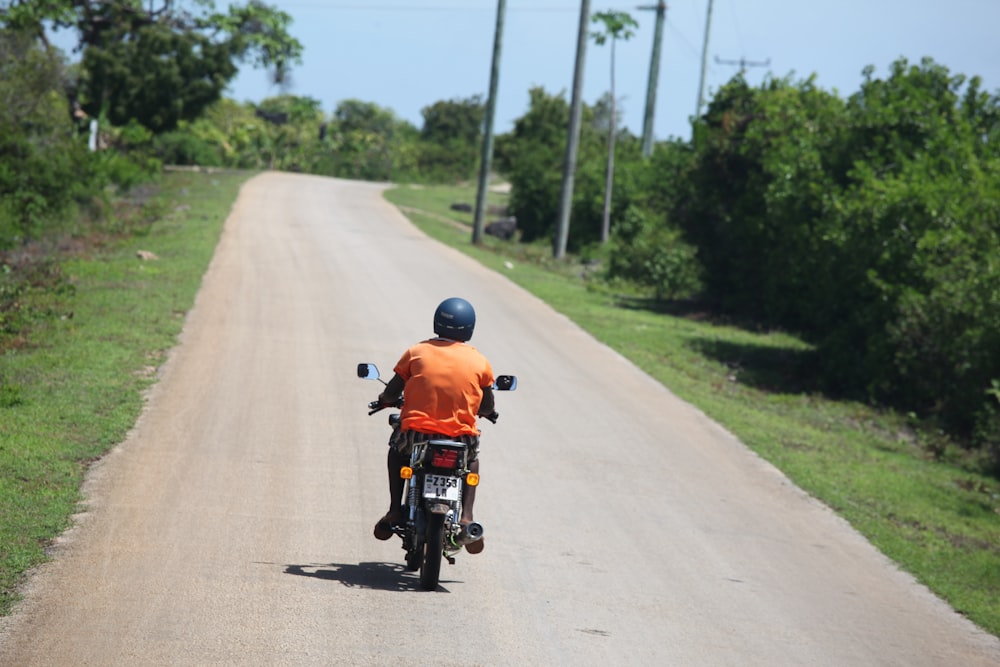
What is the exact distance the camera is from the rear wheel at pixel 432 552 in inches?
289

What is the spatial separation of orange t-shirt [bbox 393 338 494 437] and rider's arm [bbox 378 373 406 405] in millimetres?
131

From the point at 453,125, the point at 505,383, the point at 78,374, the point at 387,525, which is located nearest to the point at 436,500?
the point at 387,525

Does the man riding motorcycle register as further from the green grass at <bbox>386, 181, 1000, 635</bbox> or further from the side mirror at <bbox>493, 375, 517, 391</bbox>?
the green grass at <bbox>386, 181, 1000, 635</bbox>

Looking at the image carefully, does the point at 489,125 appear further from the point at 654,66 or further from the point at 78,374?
the point at 78,374

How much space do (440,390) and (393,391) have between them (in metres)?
0.43

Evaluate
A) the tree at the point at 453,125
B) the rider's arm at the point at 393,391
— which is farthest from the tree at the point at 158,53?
the rider's arm at the point at 393,391

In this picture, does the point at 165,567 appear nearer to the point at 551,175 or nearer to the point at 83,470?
the point at 83,470

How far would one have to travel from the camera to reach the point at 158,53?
161ft

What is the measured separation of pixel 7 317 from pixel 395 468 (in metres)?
9.20

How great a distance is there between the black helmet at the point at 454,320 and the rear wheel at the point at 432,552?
1198 mm

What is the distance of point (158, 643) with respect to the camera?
6125mm

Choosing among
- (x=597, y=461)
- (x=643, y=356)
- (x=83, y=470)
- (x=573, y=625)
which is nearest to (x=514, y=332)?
(x=643, y=356)

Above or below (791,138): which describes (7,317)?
below

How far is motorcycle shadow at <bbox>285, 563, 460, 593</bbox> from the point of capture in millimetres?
7539
